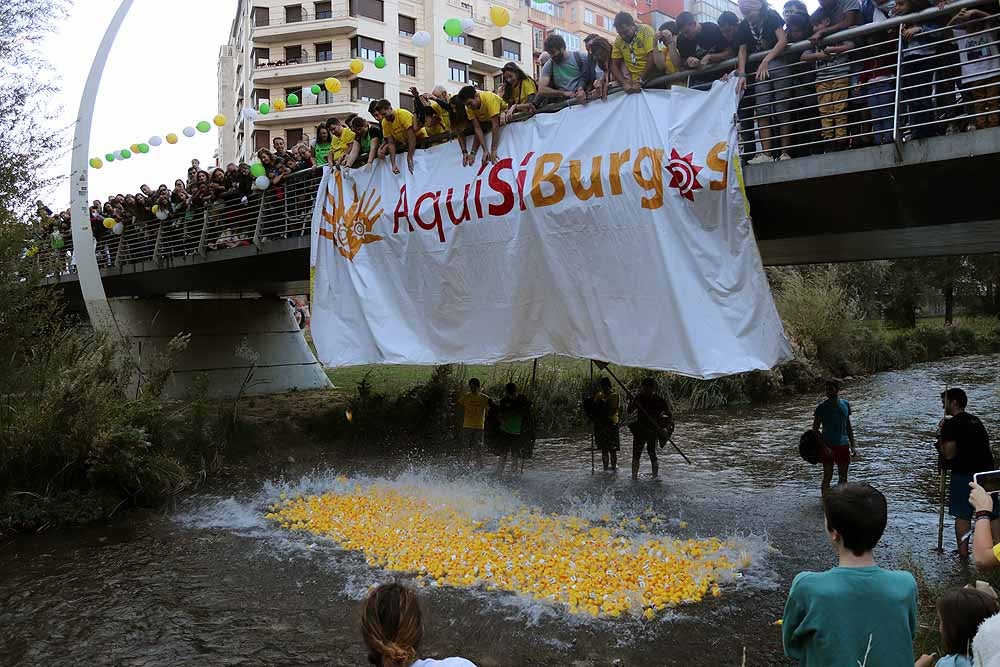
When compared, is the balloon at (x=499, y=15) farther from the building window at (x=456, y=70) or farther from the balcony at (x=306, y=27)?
the building window at (x=456, y=70)

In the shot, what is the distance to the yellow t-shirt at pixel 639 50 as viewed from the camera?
8.62m

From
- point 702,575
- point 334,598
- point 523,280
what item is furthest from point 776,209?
point 334,598


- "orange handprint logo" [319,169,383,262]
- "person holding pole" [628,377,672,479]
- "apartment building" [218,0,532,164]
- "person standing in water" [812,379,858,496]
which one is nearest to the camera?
"person standing in water" [812,379,858,496]

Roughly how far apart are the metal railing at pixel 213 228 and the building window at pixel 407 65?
117ft

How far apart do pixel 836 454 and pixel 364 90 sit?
45864 millimetres

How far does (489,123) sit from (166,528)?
7235 mm

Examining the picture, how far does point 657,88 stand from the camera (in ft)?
28.2

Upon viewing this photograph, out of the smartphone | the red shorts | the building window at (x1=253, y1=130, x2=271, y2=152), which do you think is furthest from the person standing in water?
the building window at (x1=253, y1=130, x2=271, y2=152)

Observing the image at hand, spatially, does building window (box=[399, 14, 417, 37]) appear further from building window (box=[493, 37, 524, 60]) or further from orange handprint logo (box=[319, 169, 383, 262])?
orange handprint logo (box=[319, 169, 383, 262])

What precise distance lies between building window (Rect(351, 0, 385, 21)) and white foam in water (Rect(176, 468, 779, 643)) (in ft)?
141

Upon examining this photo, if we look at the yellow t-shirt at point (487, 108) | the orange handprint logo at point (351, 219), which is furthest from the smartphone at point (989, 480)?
the orange handprint logo at point (351, 219)

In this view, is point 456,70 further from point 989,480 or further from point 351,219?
point 989,480

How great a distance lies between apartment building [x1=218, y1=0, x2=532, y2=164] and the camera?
51.8 m

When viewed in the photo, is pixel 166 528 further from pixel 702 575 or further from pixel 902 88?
pixel 902 88
